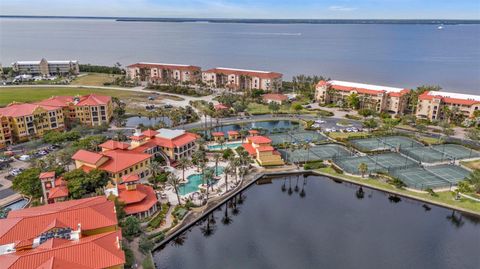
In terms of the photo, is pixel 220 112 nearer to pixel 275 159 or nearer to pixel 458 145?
pixel 275 159

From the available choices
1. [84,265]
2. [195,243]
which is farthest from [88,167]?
[84,265]

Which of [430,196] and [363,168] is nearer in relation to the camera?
[430,196]

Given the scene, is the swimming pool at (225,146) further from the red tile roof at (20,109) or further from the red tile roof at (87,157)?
the red tile roof at (20,109)

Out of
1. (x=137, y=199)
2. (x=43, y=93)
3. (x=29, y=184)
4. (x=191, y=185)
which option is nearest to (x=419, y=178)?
(x=191, y=185)

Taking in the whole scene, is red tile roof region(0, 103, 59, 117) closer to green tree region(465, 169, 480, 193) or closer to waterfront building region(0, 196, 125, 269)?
waterfront building region(0, 196, 125, 269)

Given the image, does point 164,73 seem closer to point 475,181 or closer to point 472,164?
point 472,164
